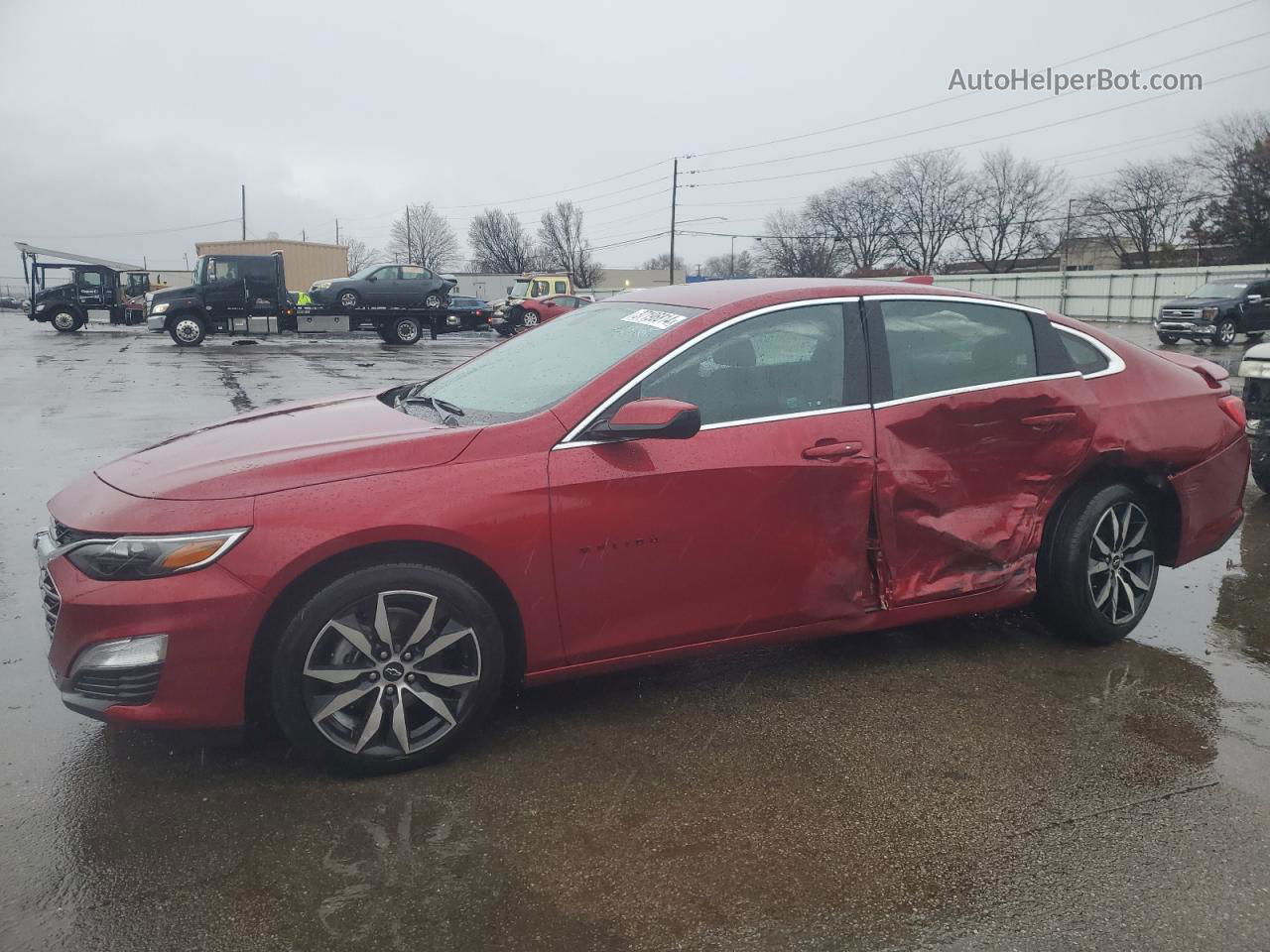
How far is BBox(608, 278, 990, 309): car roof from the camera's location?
12.5 ft

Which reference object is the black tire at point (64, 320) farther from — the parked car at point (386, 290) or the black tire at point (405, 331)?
the black tire at point (405, 331)

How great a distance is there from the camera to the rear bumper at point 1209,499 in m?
4.39

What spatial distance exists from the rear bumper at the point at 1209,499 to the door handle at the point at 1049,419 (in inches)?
27.1

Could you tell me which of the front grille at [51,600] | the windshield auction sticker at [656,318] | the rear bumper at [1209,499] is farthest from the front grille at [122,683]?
the rear bumper at [1209,499]

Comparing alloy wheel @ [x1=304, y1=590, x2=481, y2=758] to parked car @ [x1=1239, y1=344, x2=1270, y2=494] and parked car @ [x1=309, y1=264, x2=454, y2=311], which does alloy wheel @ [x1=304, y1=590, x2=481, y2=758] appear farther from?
parked car @ [x1=309, y1=264, x2=454, y2=311]

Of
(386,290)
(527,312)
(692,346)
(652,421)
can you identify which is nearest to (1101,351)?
(692,346)

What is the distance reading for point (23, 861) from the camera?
2.64m

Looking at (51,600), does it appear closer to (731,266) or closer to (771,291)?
(771,291)

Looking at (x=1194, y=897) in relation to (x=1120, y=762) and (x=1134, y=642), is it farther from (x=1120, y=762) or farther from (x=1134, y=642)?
(x=1134, y=642)

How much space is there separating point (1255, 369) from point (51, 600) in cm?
744

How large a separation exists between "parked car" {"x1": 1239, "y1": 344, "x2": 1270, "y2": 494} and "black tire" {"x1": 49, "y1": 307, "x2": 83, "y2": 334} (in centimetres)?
3335

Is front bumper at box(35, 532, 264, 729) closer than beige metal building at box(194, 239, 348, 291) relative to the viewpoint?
Yes

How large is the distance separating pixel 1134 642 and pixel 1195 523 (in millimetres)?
627

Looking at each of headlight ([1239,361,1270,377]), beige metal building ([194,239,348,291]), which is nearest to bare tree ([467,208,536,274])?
beige metal building ([194,239,348,291])
